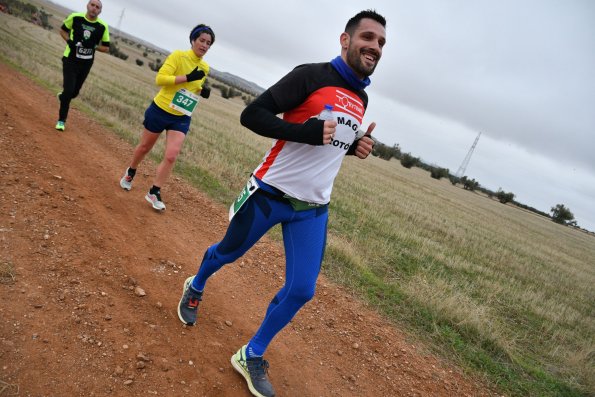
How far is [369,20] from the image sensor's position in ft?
8.82

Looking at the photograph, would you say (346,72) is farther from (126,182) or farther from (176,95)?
(126,182)

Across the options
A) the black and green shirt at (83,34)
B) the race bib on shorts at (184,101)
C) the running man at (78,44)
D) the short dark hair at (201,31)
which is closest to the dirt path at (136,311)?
the race bib on shorts at (184,101)

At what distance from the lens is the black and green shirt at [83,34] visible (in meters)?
7.04

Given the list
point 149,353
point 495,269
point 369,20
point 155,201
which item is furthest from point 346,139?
point 495,269

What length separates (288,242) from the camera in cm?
283

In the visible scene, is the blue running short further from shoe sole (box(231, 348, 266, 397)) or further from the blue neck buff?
shoe sole (box(231, 348, 266, 397))

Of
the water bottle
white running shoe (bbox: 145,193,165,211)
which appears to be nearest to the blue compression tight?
the water bottle

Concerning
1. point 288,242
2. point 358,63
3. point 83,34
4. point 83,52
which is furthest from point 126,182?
point 358,63

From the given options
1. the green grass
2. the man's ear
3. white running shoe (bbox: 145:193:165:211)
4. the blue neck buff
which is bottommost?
white running shoe (bbox: 145:193:165:211)

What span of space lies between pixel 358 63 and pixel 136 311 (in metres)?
2.61

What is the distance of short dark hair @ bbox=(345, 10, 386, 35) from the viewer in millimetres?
2717

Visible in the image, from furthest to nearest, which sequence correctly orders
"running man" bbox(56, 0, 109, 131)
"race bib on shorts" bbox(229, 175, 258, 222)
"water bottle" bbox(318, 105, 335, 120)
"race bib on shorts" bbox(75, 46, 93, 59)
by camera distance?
"race bib on shorts" bbox(75, 46, 93, 59) → "running man" bbox(56, 0, 109, 131) → "race bib on shorts" bbox(229, 175, 258, 222) → "water bottle" bbox(318, 105, 335, 120)

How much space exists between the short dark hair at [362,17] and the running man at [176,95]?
3085mm

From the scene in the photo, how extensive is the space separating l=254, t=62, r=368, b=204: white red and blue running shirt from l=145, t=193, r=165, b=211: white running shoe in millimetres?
3185
